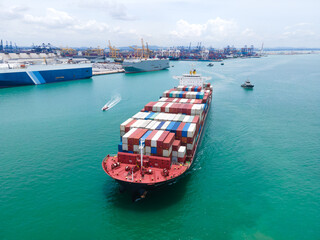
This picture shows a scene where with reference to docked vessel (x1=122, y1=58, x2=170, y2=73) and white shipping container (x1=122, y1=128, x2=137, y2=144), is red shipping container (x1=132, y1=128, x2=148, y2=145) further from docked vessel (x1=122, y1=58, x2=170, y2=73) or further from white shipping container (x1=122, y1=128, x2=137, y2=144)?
docked vessel (x1=122, y1=58, x2=170, y2=73)

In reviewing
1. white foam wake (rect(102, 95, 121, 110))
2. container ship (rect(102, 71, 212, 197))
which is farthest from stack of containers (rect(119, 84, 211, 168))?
white foam wake (rect(102, 95, 121, 110))

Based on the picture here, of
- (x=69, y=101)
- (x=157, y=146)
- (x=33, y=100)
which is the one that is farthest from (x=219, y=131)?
(x=33, y=100)

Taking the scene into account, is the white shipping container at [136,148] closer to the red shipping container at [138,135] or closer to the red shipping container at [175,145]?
the red shipping container at [138,135]

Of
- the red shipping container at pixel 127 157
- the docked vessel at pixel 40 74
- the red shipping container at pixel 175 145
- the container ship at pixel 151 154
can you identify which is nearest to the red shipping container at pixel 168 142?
the container ship at pixel 151 154

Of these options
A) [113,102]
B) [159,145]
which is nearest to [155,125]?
[159,145]

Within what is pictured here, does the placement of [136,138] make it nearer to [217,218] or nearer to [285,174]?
[217,218]
